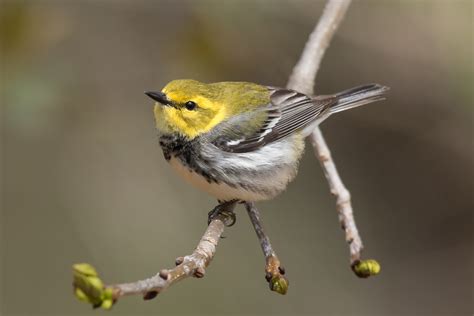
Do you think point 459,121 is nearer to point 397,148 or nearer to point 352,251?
point 397,148

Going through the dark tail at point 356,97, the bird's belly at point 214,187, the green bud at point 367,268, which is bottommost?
the green bud at point 367,268

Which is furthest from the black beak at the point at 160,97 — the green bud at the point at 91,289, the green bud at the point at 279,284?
the green bud at the point at 91,289

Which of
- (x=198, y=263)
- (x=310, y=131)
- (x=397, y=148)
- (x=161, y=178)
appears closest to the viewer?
(x=198, y=263)

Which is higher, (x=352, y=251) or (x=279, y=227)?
(x=279, y=227)

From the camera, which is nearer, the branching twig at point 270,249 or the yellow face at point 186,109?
the branching twig at point 270,249

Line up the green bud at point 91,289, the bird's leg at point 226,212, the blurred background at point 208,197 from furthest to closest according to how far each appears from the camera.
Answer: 1. the blurred background at point 208,197
2. the bird's leg at point 226,212
3. the green bud at point 91,289

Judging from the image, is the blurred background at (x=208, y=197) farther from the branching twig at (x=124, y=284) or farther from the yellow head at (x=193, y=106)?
the branching twig at (x=124, y=284)

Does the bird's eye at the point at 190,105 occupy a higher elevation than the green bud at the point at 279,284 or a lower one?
higher

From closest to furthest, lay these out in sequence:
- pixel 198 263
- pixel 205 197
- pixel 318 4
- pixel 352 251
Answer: pixel 198 263 < pixel 352 251 < pixel 318 4 < pixel 205 197

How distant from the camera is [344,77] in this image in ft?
23.6

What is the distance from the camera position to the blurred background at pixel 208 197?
17.1ft

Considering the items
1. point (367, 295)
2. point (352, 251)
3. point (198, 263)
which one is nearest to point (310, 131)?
point (352, 251)

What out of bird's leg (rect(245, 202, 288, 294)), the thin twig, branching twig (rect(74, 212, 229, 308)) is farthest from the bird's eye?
branching twig (rect(74, 212, 229, 308))

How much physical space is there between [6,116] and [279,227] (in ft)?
11.9
